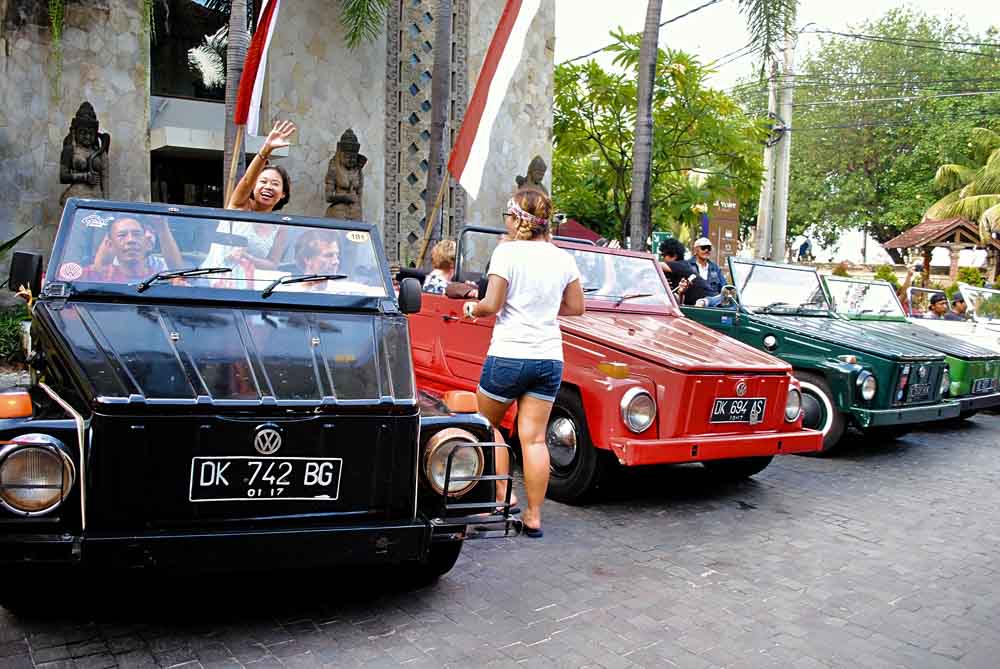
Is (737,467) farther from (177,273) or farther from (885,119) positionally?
(885,119)

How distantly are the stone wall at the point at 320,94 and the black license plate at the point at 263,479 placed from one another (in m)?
11.3

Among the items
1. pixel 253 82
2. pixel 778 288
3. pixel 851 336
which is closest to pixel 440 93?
pixel 253 82

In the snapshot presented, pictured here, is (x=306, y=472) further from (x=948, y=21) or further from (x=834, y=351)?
(x=948, y=21)

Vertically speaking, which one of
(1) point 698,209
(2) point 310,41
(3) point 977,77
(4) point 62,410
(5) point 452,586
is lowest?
(5) point 452,586

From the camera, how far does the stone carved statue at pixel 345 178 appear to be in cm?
1383

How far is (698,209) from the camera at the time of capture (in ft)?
55.3

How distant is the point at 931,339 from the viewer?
904 cm

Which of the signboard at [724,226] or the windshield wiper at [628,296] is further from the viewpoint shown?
the signboard at [724,226]

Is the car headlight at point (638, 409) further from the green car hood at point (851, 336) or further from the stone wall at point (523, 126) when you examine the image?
the stone wall at point (523, 126)

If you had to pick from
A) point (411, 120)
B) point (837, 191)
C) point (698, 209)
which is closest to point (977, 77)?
point (837, 191)

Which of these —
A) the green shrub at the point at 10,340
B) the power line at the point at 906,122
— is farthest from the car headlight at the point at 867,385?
the power line at the point at 906,122

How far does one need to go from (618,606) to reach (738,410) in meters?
2.16

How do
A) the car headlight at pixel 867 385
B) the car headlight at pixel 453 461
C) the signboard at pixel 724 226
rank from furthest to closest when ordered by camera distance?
the signboard at pixel 724 226 < the car headlight at pixel 867 385 < the car headlight at pixel 453 461

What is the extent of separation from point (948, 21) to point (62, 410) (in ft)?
144
